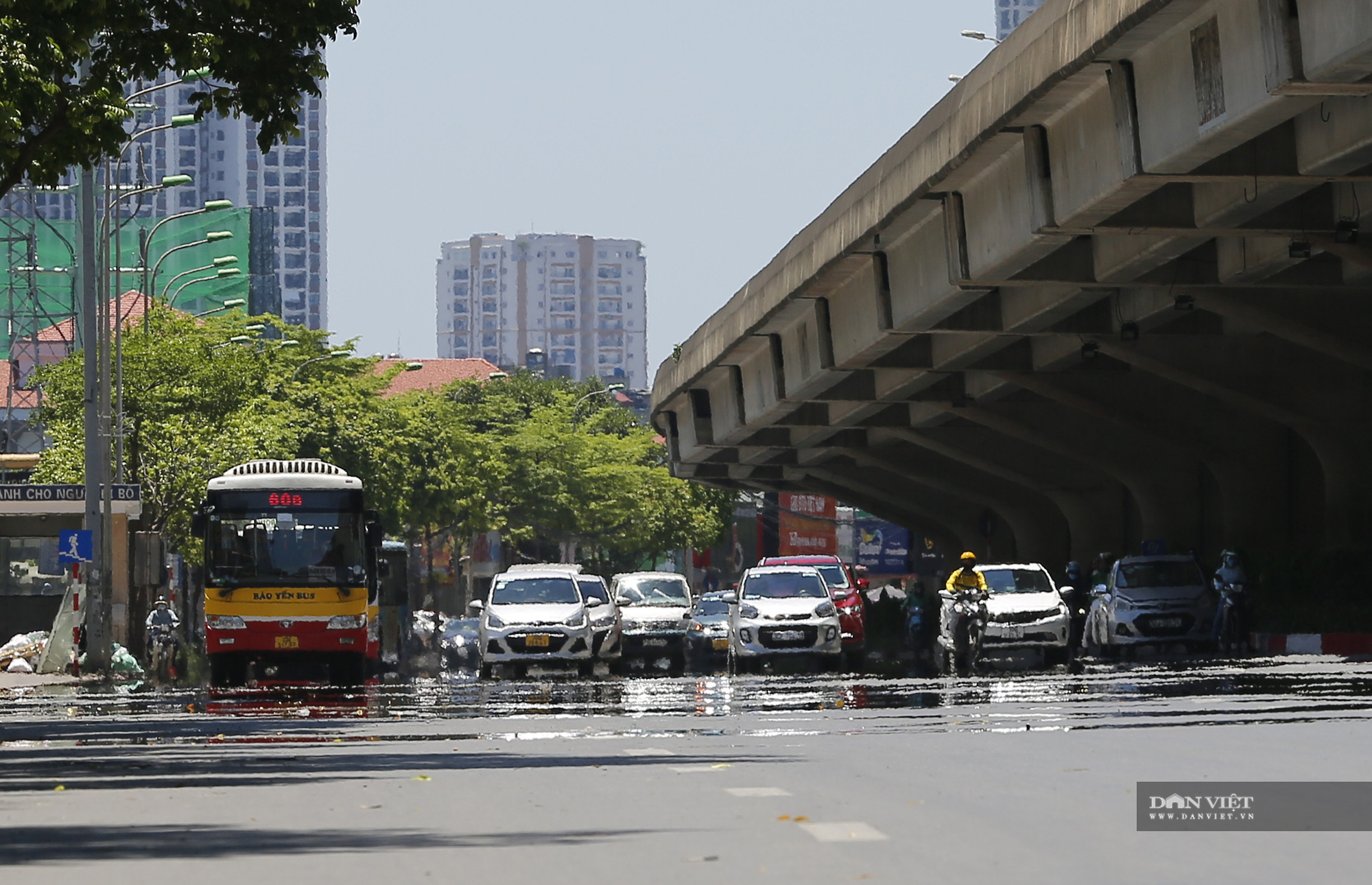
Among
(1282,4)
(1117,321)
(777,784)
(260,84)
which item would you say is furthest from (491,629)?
(777,784)

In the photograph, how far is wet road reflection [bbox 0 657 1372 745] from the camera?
16.9m

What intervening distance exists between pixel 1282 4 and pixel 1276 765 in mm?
9618

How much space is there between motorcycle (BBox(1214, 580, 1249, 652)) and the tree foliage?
24197mm

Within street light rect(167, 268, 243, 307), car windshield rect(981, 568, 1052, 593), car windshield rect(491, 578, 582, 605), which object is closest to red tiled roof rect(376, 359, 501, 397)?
street light rect(167, 268, 243, 307)

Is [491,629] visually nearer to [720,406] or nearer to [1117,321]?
[1117,321]

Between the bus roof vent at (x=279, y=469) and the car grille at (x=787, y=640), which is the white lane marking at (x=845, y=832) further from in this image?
the car grille at (x=787, y=640)

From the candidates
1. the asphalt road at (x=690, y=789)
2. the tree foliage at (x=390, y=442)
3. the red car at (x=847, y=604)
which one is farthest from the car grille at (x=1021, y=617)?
the tree foliage at (x=390, y=442)

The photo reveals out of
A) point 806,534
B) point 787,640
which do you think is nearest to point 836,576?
point 787,640

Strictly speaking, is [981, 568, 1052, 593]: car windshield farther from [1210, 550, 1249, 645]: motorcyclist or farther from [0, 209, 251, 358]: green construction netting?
[0, 209, 251, 358]: green construction netting

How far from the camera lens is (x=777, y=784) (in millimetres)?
11055

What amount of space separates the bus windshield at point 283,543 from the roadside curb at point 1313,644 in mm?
13231

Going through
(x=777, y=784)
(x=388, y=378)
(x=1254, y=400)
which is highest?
(x=388, y=378)

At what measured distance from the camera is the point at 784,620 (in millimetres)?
35750

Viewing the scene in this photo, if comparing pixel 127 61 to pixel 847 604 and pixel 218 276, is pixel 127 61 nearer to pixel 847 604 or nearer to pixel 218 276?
pixel 847 604
